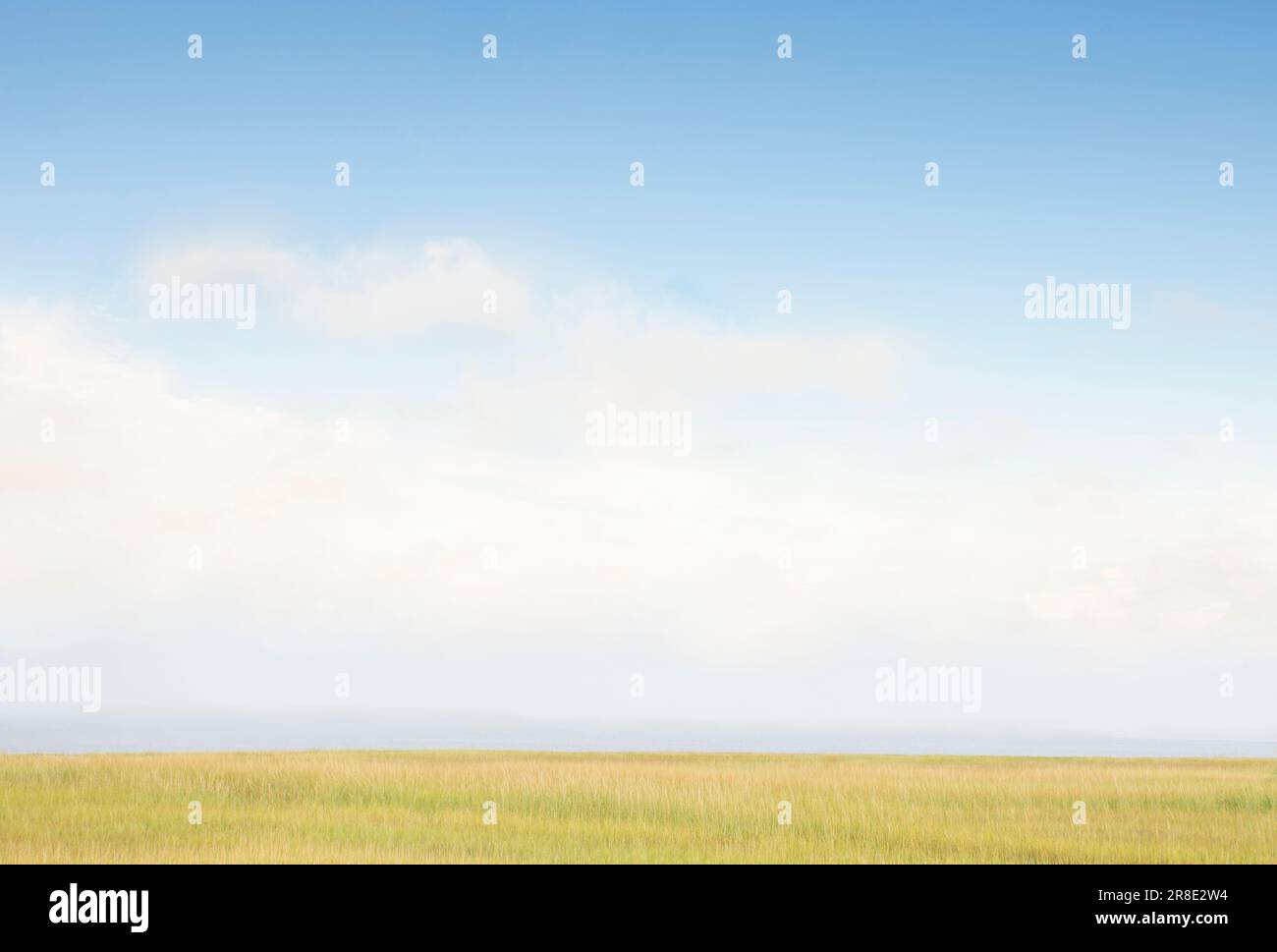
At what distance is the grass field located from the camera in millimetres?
18438

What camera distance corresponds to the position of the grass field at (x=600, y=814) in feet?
60.5

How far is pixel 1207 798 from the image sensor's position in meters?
24.5

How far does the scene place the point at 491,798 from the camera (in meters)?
23.1

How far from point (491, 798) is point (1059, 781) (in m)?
13.4

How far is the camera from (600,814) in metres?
22.0
